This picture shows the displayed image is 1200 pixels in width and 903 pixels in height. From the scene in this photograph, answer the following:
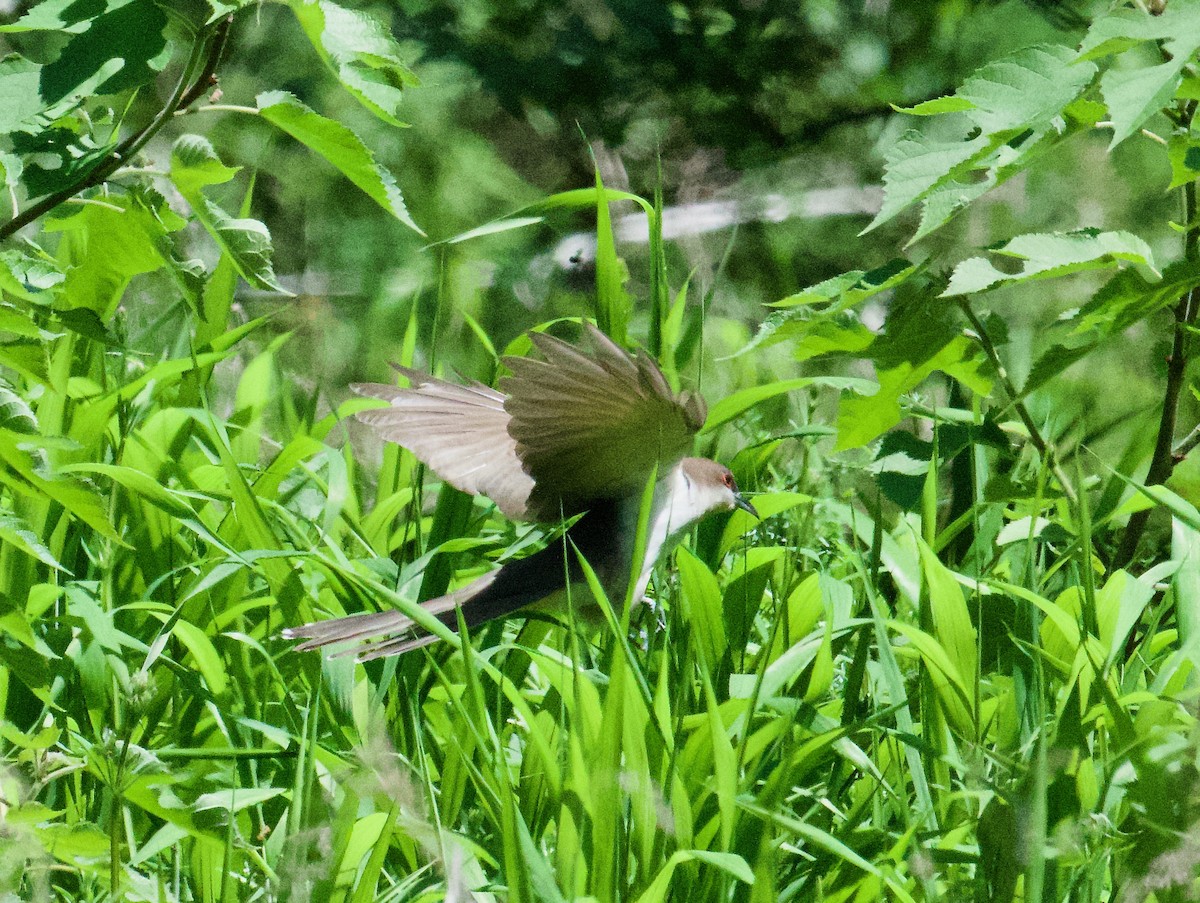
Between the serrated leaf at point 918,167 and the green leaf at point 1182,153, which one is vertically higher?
the serrated leaf at point 918,167

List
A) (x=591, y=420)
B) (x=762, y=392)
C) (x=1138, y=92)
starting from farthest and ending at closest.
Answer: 1. (x=762, y=392)
2. (x=591, y=420)
3. (x=1138, y=92)

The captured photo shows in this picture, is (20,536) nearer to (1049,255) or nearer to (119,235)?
(119,235)

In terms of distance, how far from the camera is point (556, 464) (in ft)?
6.43

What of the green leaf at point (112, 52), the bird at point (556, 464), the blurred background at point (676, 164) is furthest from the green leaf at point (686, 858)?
the blurred background at point (676, 164)

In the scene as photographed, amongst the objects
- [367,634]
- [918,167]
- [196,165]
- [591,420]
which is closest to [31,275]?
[196,165]

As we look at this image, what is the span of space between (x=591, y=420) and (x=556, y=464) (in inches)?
7.0

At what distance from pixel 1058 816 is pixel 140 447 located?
1616 mm

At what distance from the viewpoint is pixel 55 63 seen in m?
1.15

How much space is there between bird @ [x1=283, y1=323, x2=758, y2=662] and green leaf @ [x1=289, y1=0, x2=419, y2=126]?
40 cm

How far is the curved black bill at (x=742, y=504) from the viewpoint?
2130mm

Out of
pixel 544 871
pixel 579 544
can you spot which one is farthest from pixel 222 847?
pixel 579 544

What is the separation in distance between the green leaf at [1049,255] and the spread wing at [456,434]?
0.81 metres

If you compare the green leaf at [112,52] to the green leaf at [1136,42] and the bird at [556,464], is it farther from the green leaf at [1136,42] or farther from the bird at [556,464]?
the green leaf at [1136,42]

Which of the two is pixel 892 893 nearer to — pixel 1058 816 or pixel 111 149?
pixel 1058 816
